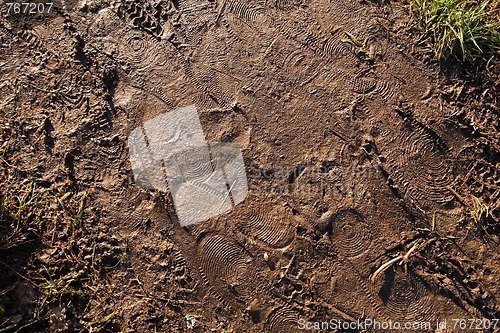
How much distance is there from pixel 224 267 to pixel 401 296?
45.6 inches

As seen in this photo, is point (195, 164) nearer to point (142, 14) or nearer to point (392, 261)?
point (142, 14)

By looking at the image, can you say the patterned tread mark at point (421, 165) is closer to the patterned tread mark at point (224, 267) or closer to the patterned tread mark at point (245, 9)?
the patterned tread mark at point (224, 267)

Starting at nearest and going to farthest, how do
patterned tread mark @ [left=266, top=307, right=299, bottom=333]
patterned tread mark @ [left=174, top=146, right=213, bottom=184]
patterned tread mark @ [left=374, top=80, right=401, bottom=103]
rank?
patterned tread mark @ [left=266, top=307, right=299, bottom=333] < patterned tread mark @ [left=174, top=146, right=213, bottom=184] < patterned tread mark @ [left=374, top=80, right=401, bottom=103]

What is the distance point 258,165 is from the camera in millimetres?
2896

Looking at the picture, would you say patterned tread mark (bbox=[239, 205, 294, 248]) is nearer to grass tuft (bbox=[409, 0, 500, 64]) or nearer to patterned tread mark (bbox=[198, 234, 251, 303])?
patterned tread mark (bbox=[198, 234, 251, 303])

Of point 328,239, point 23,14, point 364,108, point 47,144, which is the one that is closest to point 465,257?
point 328,239

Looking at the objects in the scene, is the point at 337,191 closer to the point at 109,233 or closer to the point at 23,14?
the point at 109,233

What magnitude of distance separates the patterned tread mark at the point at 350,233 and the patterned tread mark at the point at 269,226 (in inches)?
11.8

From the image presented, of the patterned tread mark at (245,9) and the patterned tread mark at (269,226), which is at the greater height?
the patterned tread mark at (245,9)

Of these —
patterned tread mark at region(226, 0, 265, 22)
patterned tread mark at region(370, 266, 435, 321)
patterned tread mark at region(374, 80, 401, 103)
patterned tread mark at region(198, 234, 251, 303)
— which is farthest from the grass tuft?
patterned tread mark at region(198, 234, 251, 303)

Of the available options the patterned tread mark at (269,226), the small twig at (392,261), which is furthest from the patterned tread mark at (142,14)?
the small twig at (392,261)

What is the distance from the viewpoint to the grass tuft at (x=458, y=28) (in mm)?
3021

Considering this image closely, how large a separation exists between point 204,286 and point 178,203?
1.86 feet

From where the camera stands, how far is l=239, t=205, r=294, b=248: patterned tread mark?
110 inches
